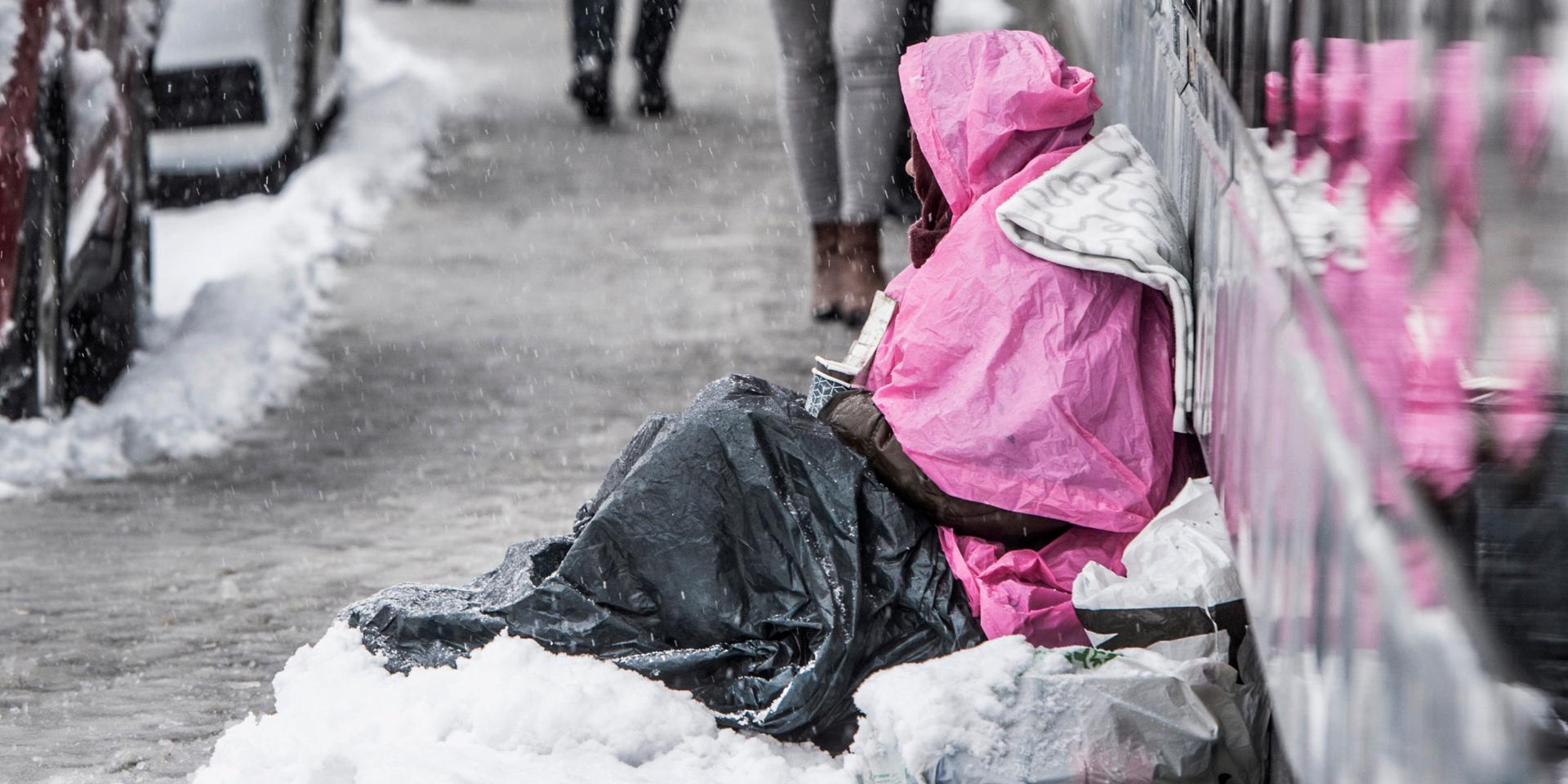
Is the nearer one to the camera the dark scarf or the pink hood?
the pink hood

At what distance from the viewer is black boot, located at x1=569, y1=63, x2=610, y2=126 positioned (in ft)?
23.3

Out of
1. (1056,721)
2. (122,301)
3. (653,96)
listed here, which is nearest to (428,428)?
(122,301)

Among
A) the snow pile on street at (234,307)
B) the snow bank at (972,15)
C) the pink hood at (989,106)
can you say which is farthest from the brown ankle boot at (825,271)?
the snow bank at (972,15)

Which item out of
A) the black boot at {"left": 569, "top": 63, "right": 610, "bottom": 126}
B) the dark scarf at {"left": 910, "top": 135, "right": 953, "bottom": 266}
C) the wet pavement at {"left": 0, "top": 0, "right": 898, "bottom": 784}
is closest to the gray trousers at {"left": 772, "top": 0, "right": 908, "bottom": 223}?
the wet pavement at {"left": 0, "top": 0, "right": 898, "bottom": 784}

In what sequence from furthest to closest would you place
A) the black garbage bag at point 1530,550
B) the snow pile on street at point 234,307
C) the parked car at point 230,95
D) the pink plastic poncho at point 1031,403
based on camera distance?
the parked car at point 230,95, the snow pile on street at point 234,307, the pink plastic poncho at point 1031,403, the black garbage bag at point 1530,550

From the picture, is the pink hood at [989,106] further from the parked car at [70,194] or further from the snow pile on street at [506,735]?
the parked car at [70,194]

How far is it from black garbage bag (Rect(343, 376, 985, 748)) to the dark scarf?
0.44 m

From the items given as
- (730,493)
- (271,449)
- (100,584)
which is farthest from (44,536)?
(730,493)

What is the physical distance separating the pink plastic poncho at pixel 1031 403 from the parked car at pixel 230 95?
3.65 meters

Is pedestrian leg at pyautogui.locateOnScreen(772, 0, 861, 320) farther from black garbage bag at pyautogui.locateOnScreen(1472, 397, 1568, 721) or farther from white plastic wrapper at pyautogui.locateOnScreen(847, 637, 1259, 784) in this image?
black garbage bag at pyautogui.locateOnScreen(1472, 397, 1568, 721)

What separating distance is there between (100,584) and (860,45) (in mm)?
1951

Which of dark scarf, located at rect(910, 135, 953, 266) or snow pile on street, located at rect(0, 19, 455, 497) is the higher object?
dark scarf, located at rect(910, 135, 953, 266)

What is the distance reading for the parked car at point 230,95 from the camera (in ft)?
18.6

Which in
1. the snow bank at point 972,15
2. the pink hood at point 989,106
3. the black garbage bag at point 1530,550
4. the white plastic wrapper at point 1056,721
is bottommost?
the white plastic wrapper at point 1056,721
